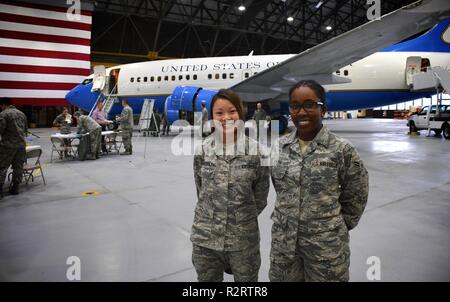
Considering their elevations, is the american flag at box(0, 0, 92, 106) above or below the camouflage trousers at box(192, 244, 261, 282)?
above

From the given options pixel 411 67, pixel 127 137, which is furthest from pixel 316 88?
pixel 411 67

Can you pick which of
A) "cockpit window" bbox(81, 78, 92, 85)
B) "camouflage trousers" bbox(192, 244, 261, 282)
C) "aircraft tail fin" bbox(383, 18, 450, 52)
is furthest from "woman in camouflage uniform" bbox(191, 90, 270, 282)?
"cockpit window" bbox(81, 78, 92, 85)

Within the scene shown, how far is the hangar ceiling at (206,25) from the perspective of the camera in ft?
78.1

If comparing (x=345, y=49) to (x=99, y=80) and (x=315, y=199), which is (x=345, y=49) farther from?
(x=99, y=80)

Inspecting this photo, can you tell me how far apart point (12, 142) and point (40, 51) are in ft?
28.9

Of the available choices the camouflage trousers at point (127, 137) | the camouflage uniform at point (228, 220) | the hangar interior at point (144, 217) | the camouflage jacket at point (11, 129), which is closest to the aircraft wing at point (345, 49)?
the hangar interior at point (144, 217)

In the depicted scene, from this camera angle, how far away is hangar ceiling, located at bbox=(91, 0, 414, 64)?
23812 mm

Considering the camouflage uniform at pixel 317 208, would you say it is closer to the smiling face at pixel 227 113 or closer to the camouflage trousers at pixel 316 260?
the camouflage trousers at pixel 316 260

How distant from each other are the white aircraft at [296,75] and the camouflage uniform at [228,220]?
6171 millimetres

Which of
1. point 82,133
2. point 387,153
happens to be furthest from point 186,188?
point 387,153

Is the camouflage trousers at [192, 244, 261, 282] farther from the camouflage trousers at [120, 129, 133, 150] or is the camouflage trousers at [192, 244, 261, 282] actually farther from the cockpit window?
the cockpit window

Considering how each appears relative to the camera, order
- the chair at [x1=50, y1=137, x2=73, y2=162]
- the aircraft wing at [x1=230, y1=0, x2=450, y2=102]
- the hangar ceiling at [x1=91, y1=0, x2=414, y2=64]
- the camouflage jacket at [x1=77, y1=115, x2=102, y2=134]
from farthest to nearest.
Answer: the hangar ceiling at [x1=91, y1=0, x2=414, y2=64] < the camouflage jacket at [x1=77, y1=115, x2=102, y2=134] < the chair at [x1=50, y1=137, x2=73, y2=162] < the aircraft wing at [x1=230, y1=0, x2=450, y2=102]

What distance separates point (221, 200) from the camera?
1592 mm

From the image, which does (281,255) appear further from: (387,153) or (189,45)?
(189,45)
